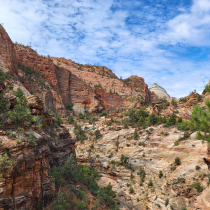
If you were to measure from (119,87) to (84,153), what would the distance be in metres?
36.0

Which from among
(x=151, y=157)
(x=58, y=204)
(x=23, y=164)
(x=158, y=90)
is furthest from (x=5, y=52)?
(x=158, y=90)

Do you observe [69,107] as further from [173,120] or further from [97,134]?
[173,120]

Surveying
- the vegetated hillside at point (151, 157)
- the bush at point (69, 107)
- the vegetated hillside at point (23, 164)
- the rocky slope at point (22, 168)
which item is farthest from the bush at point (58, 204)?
the bush at point (69, 107)

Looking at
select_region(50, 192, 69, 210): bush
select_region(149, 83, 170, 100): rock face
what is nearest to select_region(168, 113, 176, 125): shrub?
select_region(50, 192, 69, 210): bush

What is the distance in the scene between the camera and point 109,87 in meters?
57.5

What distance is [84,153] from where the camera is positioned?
27.2 meters

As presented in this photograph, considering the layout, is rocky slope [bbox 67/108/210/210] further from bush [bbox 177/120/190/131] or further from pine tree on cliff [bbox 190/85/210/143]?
pine tree on cliff [bbox 190/85/210/143]

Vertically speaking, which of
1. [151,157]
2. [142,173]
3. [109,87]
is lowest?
[142,173]

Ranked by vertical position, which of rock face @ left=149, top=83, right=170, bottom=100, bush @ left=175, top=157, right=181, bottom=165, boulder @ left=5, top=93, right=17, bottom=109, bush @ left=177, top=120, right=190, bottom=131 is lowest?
bush @ left=175, top=157, right=181, bottom=165

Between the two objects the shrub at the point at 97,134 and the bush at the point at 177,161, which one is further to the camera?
the shrub at the point at 97,134

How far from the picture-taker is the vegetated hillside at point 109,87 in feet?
170

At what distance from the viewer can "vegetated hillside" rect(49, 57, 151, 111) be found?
170 ft

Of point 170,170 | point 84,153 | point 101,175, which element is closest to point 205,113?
point 170,170

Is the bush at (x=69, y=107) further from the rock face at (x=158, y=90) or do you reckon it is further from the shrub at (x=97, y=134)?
the rock face at (x=158, y=90)
